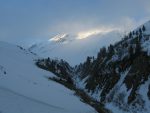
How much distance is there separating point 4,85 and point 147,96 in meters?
39.3

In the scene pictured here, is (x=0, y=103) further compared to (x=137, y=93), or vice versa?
(x=137, y=93)

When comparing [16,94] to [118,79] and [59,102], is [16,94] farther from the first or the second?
[118,79]

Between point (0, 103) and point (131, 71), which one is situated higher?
point (131, 71)

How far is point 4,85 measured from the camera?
29.4 meters

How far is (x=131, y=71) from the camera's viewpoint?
7962 cm

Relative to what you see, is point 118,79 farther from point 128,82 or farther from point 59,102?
point 59,102

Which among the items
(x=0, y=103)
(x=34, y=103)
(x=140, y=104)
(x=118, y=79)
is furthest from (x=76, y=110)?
(x=118, y=79)

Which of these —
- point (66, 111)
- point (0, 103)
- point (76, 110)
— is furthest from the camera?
point (76, 110)

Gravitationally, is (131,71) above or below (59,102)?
above

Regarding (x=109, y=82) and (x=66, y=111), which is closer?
(x=66, y=111)

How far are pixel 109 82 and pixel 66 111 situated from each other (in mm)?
61828

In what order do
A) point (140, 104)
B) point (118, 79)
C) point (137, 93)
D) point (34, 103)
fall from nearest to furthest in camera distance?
point (34, 103) < point (140, 104) < point (137, 93) < point (118, 79)

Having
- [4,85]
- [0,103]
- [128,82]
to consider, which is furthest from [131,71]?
[0,103]

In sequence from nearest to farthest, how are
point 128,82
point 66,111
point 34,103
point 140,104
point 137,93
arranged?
1. point 34,103
2. point 66,111
3. point 140,104
4. point 137,93
5. point 128,82
